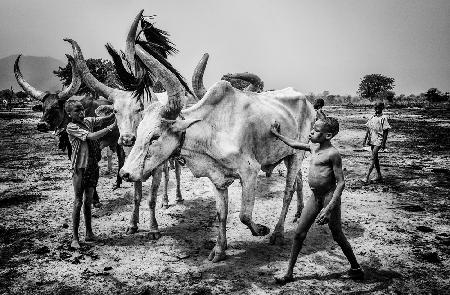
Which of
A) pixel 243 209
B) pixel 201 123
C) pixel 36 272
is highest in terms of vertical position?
pixel 201 123

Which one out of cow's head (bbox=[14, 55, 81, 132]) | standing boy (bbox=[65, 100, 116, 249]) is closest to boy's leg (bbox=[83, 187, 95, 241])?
standing boy (bbox=[65, 100, 116, 249])

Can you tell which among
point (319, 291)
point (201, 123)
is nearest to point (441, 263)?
point (319, 291)

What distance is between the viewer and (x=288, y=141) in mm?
4430

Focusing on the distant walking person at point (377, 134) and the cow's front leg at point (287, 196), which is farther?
the distant walking person at point (377, 134)

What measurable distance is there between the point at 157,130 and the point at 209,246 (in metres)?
2.27

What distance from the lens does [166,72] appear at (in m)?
3.86

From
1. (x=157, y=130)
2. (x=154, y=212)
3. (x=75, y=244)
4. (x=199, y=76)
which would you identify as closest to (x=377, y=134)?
(x=199, y=76)

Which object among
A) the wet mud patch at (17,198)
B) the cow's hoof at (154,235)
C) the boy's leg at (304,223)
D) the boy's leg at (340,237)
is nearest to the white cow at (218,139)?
the boy's leg at (304,223)

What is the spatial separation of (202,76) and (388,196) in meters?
5.19

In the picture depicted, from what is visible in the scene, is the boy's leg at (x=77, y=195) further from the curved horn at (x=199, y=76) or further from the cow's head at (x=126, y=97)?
the curved horn at (x=199, y=76)

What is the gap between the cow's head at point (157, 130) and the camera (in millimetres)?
3828

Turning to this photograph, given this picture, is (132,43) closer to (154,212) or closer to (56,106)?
(56,106)

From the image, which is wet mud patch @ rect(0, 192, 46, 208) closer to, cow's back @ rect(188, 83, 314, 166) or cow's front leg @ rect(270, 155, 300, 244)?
cow's back @ rect(188, 83, 314, 166)

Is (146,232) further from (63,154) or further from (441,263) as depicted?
(63,154)
